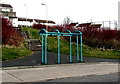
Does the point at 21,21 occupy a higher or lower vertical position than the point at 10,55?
higher

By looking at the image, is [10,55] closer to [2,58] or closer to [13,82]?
[2,58]

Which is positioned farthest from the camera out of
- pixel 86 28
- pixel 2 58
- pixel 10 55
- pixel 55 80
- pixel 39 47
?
pixel 86 28

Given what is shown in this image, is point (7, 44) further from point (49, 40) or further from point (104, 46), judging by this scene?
point (104, 46)

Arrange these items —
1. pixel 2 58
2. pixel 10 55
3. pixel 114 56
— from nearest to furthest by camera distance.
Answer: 1. pixel 2 58
2. pixel 10 55
3. pixel 114 56

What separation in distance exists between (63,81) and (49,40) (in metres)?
14.8

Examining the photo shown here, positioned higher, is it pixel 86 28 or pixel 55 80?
pixel 86 28

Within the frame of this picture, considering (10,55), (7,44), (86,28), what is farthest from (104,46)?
(10,55)

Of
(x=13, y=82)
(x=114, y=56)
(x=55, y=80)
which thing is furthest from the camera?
(x=114, y=56)

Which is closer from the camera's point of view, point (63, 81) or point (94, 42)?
point (63, 81)

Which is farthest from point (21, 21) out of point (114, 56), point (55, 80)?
point (55, 80)

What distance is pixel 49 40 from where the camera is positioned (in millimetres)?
22672

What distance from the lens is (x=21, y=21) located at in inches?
1766

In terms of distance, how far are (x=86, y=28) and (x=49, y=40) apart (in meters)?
4.92

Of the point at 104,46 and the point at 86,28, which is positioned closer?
the point at 104,46
